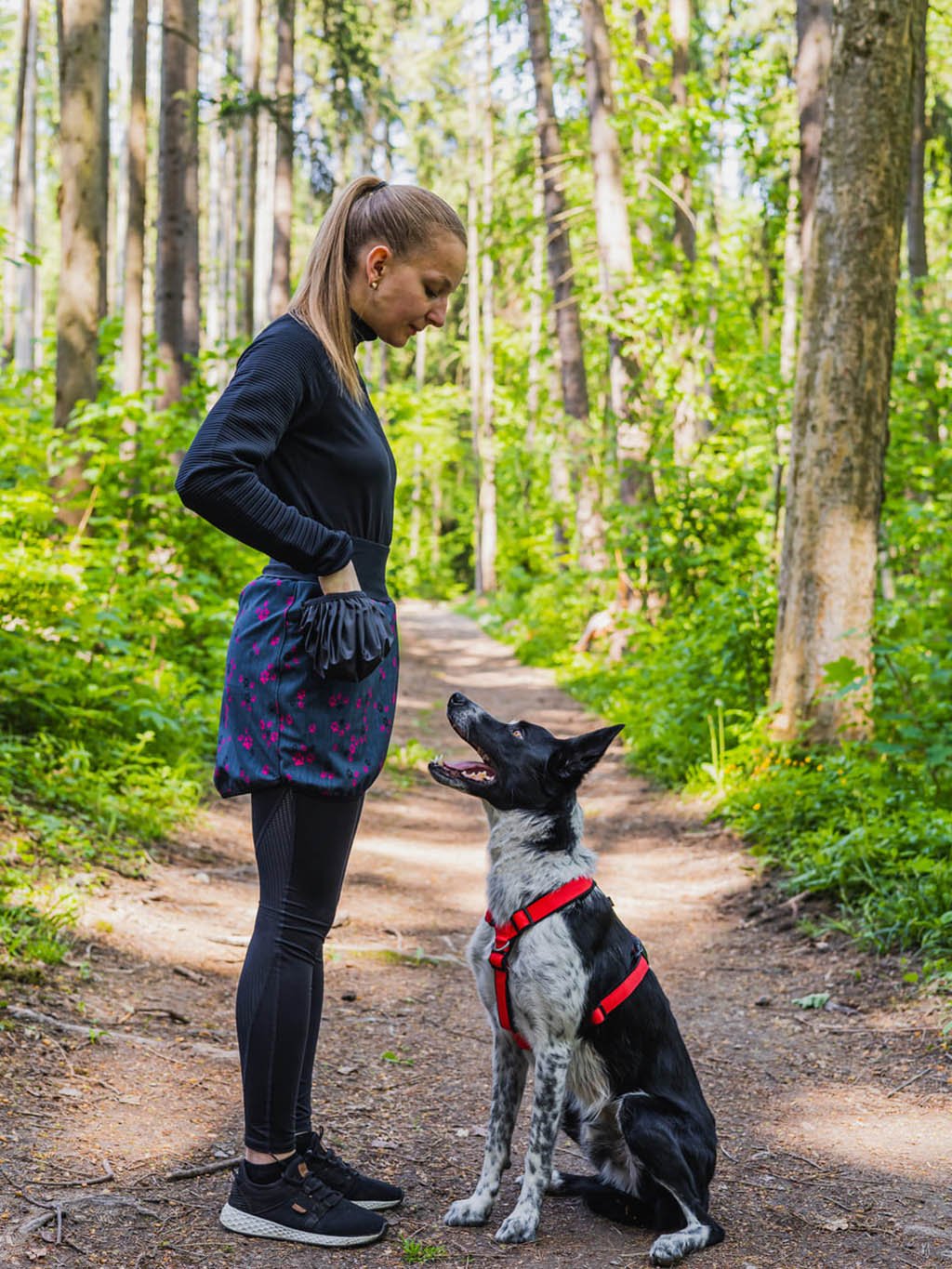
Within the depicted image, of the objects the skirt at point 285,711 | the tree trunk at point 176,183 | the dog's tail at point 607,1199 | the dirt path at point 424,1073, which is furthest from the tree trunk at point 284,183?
the dog's tail at point 607,1199

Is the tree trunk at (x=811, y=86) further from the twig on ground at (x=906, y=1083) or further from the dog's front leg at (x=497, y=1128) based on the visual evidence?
the dog's front leg at (x=497, y=1128)

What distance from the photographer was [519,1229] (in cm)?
314

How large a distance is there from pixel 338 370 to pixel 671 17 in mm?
15831

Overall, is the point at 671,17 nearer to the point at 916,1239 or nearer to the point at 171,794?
the point at 171,794

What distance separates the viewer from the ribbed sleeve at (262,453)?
266 centimetres

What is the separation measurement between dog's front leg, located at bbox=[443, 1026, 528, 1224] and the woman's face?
2.02 m

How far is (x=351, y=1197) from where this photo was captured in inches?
126

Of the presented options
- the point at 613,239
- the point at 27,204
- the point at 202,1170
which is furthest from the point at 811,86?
the point at 27,204

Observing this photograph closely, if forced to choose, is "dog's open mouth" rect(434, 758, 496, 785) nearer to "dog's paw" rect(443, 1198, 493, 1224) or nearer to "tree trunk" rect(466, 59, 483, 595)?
"dog's paw" rect(443, 1198, 493, 1224)

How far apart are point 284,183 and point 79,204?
9630 millimetres

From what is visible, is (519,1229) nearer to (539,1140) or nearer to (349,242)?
A: (539,1140)

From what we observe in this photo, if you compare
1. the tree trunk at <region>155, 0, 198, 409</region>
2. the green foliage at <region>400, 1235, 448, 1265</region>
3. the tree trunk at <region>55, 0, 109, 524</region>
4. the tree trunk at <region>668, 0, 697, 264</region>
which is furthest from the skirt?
the tree trunk at <region>668, 0, 697, 264</region>

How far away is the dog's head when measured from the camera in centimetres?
336

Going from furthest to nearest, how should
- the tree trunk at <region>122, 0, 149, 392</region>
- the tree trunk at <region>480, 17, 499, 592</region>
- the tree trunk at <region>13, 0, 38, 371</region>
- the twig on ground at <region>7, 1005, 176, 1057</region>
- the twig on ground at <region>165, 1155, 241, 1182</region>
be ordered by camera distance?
the tree trunk at <region>480, 17, 499, 592</region> → the tree trunk at <region>13, 0, 38, 371</region> → the tree trunk at <region>122, 0, 149, 392</region> → the twig on ground at <region>7, 1005, 176, 1057</region> → the twig on ground at <region>165, 1155, 241, 1182</region>
